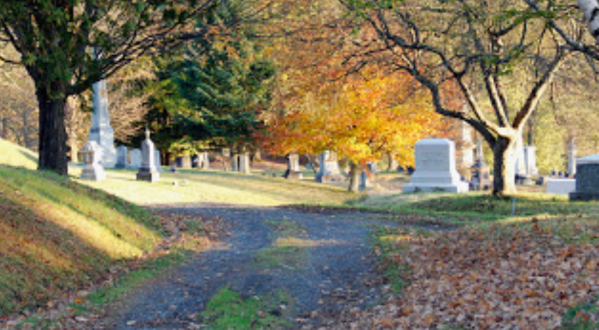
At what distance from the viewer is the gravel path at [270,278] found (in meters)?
8.66

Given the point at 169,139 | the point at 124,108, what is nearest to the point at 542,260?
the point at 124,108

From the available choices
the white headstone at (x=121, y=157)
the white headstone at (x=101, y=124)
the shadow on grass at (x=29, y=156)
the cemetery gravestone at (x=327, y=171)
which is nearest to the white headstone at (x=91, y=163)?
the shadow on grass at (x=29, y=156)

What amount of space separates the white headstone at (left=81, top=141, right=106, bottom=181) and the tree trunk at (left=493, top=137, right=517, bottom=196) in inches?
590

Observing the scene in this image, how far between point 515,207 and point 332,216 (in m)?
5.32

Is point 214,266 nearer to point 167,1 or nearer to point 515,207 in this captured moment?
point 167,1

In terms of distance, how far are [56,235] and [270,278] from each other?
3519mm

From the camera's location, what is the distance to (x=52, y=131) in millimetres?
16625

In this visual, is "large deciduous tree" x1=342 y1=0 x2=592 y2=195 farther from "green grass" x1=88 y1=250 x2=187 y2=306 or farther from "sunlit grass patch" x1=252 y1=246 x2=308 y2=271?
"green grass" x1=88 y1=250 x2=187 y2=306

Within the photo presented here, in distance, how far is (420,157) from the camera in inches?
1075

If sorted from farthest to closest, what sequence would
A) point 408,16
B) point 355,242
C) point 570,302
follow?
point 408,16 < point 355,242 < point 570,302

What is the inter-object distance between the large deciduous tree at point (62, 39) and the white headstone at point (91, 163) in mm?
9923

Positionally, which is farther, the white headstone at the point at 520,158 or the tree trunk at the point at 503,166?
the white headstone at the point at 520,158

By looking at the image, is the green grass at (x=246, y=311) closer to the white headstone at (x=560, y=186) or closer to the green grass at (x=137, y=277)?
the green grass at (x=137, y=277)

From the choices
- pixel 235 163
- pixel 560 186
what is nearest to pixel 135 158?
pixel 235 163
